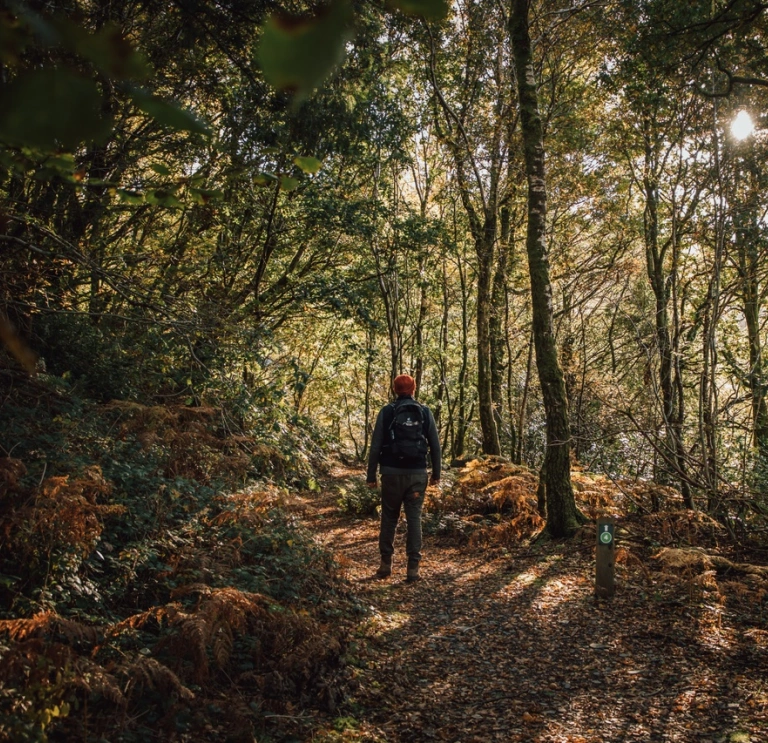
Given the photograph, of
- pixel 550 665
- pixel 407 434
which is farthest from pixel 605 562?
pixel 407 434

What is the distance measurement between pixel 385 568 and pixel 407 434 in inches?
67.7

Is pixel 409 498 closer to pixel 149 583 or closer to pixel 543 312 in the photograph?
pixel 543 312

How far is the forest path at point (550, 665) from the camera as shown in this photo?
149 inches

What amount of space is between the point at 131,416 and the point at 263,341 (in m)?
1.62

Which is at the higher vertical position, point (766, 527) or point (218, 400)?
point (218, 400)

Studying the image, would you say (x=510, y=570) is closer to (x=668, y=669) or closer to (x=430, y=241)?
(x=668, y=669)

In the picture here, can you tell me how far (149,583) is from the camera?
434cm

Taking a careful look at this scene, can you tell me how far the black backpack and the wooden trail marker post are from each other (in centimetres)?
211

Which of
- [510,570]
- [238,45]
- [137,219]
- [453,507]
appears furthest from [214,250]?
[510,570]

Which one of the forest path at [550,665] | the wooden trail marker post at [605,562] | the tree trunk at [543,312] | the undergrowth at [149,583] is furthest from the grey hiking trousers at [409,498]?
the tree trunk at [543,312]

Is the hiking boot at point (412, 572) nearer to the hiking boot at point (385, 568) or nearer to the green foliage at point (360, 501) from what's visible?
the hiking boot at point (385, 568)


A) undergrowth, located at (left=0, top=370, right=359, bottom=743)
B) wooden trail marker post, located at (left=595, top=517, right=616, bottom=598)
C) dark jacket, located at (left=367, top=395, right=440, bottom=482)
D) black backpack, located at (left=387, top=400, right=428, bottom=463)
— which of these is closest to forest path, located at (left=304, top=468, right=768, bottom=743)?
wooden trail marker post, located at (left=595, top=517, right=616, bottom=598)

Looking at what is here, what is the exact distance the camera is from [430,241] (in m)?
11.9

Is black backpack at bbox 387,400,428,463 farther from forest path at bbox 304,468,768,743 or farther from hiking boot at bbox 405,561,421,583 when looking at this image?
forest path at bbox 304,468,768,743
